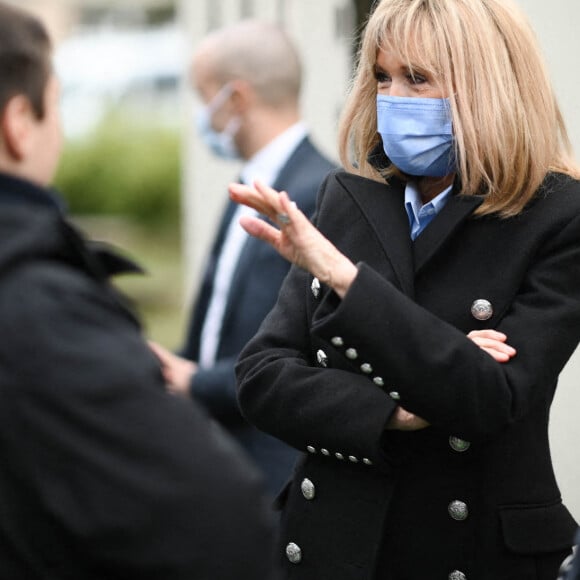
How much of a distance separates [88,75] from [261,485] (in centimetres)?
2469

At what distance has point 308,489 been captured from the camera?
9.13ft

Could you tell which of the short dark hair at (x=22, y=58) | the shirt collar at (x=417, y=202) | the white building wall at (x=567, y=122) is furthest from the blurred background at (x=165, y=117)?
the short dark hair at (x=22, y=58)

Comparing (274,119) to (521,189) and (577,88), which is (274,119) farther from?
(521,189)

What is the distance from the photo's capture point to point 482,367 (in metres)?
2.51

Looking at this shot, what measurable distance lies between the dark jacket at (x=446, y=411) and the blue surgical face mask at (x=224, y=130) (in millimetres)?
2063

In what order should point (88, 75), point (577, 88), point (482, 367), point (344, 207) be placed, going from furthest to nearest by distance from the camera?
point (88, 75)
point (577, 88)
point (344, 207)
point (482, 367)

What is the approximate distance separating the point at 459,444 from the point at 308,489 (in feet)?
1.15

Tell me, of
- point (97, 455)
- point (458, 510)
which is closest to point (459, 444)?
point (458, 510)

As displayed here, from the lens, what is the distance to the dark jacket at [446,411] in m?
2.53

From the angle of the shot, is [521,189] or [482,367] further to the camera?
[521,189]

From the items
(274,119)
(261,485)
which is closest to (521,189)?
(261,485)

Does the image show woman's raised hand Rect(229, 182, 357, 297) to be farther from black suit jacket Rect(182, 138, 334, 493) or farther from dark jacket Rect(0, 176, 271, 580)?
black suit jacket Rect(182, 138, 334, 493)

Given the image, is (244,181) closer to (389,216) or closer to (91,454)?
(389,216)

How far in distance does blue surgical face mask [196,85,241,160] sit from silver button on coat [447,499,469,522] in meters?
2.40
